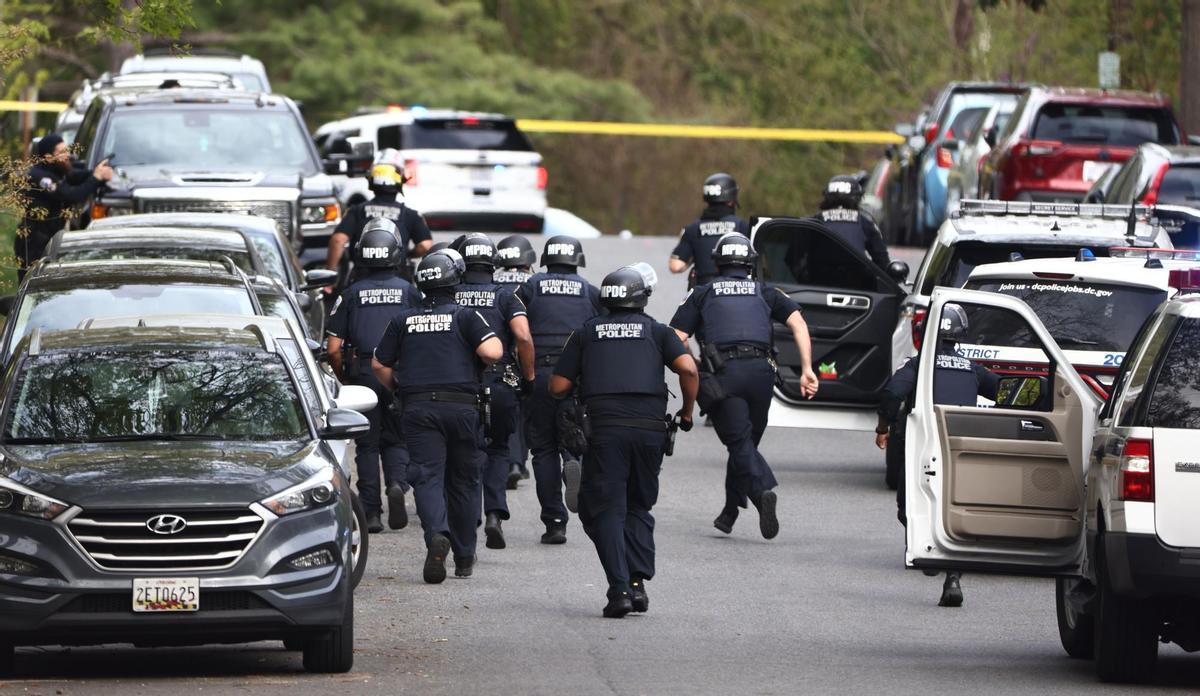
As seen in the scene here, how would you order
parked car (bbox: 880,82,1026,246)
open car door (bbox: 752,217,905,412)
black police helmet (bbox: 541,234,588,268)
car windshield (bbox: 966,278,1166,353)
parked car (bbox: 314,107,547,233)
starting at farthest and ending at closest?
parked car (bbox: 880,82,1026,246), parked car (bbox: 314,107,547,233), open car door (bbox: 752,217,905,412), black police helmet (bbox: 541,234,588,268), car windshield (bbox: 966,278,1166,353)

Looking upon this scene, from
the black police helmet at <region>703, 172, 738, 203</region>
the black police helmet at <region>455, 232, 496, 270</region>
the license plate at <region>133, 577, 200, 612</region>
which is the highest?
the black police helmet at <region>455, 232, 496, 270</region>

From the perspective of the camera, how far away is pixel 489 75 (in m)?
48.1

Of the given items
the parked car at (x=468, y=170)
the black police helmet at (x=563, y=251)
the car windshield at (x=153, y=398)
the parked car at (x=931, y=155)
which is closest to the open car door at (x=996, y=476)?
the car windshield at (x=153, y=398)

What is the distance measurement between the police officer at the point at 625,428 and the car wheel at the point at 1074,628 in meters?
2.23

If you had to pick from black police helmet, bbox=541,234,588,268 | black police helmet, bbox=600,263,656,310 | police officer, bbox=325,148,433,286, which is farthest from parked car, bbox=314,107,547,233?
black police helmet, bbox=600,263,656,310

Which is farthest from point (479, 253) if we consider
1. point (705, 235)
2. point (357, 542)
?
point (357, 542)

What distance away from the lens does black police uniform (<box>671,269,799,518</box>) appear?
15.5m

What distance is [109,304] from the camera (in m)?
14.0

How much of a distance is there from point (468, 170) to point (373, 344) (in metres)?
13.5

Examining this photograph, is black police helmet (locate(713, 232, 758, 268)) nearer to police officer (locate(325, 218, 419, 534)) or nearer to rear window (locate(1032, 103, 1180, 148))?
police officer (locate(325, 218, 419, 534))

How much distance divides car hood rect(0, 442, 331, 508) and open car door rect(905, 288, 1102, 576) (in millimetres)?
2754

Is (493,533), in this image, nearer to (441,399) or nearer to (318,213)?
(441,399)

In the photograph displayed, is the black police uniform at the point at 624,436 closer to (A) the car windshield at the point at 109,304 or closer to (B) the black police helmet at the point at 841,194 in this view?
(A) the car windshield at the point at 109,304

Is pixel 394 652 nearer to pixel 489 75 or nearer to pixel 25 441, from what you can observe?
pixel 25 441
